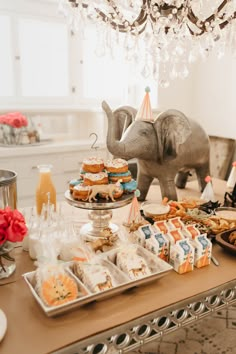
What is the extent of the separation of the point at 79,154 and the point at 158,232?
81.4 inches

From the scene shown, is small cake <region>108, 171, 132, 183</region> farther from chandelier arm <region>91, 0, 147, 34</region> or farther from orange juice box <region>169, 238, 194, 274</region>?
chandelier arm <region>91, 0, 147, 34</region>

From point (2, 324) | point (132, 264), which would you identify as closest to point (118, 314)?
point (132, 264)

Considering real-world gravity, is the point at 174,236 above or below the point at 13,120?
below

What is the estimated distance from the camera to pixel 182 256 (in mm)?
1138

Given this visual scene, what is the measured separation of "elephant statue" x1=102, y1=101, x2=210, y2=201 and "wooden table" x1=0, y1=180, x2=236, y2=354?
2.28 ft

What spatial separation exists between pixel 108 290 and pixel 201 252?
1.26ft

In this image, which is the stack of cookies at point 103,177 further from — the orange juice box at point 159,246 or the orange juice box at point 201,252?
the orange juice box at point 201,252

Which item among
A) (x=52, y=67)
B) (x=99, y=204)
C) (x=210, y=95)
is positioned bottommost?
(x=99, y=204)

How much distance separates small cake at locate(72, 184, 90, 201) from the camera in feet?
4.42

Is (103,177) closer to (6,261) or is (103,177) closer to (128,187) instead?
(128,187)

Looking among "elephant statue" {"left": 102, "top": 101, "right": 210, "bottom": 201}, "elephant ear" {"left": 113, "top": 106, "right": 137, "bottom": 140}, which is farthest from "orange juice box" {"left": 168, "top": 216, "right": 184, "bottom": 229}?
"elephant ear" {"left": 113, "top": 106, "right": 137, "bottom": 140}

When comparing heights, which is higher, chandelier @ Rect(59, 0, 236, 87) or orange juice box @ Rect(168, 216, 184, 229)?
chandelier @ Rect(59, 0, 236, 87)

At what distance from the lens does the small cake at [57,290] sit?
91 centimetres

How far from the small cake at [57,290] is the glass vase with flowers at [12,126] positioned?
7.51 ft
